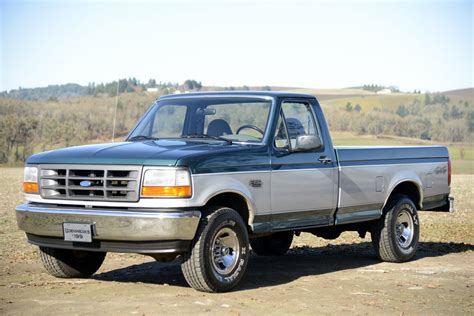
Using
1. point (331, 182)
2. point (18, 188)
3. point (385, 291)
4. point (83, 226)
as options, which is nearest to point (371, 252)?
point (331, 182)

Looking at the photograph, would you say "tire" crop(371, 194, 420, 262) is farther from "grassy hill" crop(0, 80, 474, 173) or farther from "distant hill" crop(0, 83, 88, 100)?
"distant hill" crop(0, 83, 88, 100)

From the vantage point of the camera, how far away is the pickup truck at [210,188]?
846 cm

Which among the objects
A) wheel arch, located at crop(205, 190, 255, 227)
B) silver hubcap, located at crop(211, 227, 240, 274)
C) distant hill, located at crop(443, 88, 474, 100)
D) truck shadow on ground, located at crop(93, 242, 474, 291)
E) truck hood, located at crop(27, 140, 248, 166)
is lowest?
truck shadow on ground, located at crop(93, 242, 474, 291)

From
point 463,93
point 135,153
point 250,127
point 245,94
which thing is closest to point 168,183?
point 135,153

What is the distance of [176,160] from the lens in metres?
8.42

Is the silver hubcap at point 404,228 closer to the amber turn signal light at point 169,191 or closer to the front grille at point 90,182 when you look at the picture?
the amber turn signal light at point 169,191

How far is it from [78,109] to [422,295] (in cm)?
8370

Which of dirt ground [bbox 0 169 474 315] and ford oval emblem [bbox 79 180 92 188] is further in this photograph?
ford oval emblem [bbox 79 180 92 188]

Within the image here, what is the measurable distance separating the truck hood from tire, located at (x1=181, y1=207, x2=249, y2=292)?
2.15ft

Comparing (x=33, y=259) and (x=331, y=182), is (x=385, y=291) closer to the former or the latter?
(x=331, y=182)

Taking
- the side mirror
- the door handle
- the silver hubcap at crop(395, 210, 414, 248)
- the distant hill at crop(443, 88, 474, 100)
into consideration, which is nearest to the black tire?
the silver hubcap at crop(395, 210, 414, 248)

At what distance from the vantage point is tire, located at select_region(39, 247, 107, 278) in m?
9.71

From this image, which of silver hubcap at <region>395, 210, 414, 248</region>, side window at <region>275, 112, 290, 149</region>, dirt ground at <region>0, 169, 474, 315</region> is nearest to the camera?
dirt ground at <region>0, 169, 474, 315</region>

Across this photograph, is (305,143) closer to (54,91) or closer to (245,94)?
(245,94)
